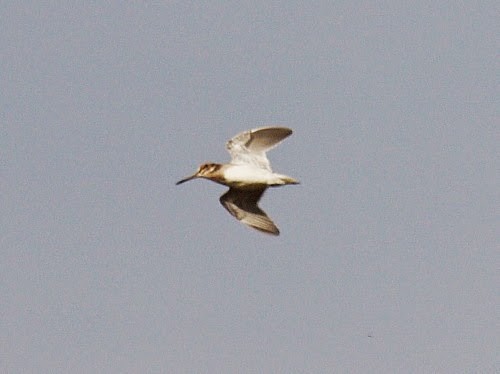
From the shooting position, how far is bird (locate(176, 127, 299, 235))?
4088cm

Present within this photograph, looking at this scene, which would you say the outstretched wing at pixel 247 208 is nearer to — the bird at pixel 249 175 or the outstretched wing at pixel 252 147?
the bird at pixel 249 175

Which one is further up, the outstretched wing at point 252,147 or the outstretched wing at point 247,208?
the outstretched wing at point 252,147

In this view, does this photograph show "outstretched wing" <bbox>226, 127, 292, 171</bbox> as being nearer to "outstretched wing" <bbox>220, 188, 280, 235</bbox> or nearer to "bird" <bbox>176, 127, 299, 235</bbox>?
"bird" <bbox>176, 127, 299, 235</bbox>

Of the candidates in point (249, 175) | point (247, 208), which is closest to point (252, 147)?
point (249, 175)

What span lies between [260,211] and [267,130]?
291 cm

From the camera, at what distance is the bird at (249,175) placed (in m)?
40.9

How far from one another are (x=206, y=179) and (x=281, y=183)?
2.70m

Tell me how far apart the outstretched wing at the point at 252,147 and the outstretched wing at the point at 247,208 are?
1150mm

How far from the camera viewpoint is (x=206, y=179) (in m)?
41.7

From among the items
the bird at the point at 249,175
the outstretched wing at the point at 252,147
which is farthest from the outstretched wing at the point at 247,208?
the outstretched wing at the point at 252,147

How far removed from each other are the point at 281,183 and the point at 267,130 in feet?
5.85

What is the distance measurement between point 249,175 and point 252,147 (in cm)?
104

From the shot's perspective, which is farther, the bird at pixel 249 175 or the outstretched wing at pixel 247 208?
the outstretched wing at pixel 247 208

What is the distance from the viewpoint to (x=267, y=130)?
4091 cm
